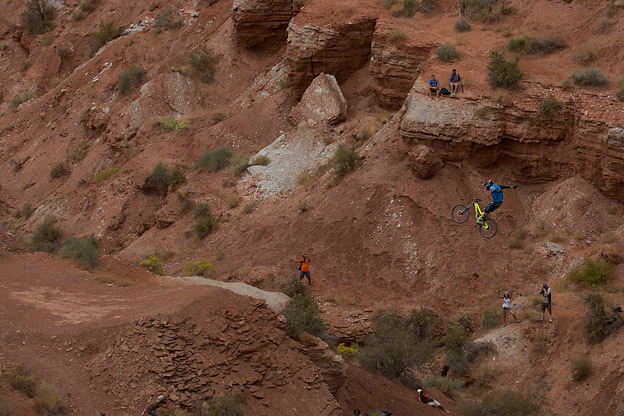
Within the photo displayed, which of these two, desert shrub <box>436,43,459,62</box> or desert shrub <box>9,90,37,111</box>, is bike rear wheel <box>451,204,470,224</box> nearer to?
desert shrub <box>436,43,459,62</box>

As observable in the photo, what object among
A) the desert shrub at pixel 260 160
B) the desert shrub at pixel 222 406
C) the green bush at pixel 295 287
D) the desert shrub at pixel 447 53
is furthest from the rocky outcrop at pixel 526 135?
the desert shrub at pixel 222 406

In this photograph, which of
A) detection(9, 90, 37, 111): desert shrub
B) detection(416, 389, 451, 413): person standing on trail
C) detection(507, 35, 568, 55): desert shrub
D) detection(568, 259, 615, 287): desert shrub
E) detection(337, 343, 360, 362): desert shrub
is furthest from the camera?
detection(9, 90, 37, 111): desert shrub

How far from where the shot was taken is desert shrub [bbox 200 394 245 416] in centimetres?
1268

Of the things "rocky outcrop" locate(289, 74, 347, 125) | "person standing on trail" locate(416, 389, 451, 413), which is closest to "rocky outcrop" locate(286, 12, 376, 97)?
"rocky outcrop" locate(289, 74, 347, 125)

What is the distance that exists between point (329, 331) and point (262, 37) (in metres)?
18.1

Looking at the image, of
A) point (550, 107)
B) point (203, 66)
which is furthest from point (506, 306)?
point (203, 66)

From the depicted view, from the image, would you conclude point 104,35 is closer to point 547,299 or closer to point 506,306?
point 506,306

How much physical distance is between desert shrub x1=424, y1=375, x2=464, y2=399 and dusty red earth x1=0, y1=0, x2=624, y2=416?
405mm

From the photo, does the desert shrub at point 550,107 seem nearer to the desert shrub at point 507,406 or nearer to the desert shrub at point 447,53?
the desert shrub at point 447,53

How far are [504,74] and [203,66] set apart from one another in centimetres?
1589

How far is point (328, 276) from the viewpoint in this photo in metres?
25.2

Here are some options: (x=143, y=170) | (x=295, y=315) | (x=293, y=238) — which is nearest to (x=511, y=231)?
(x=293, y=238)

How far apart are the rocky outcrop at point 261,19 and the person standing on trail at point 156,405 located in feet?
85.4

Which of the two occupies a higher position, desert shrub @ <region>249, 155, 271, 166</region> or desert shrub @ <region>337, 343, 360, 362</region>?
desert shrub @ <region>337, 343, 360, 362</region>
